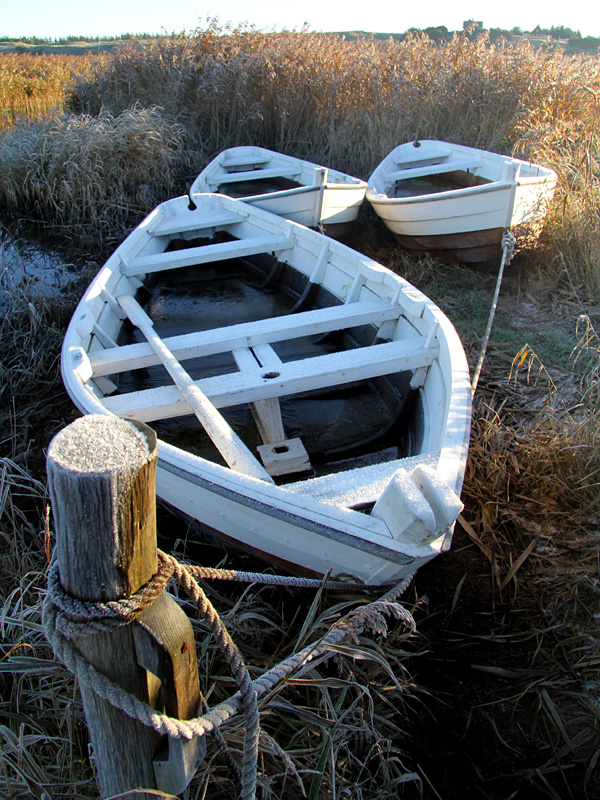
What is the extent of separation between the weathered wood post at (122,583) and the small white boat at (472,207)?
4.27m

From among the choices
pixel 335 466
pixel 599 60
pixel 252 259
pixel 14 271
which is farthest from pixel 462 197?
pixel 599 60

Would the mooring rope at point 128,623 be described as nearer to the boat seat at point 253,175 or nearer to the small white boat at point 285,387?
the small white boat at point 285,387

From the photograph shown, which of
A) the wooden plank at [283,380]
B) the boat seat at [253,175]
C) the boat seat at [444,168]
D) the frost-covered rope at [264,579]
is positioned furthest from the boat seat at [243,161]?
the frost-covered rope at [264,579]

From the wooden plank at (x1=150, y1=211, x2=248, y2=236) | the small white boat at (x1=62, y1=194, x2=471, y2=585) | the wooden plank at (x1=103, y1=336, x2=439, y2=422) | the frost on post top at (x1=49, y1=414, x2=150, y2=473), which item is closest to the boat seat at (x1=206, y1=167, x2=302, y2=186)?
the small white boat at (x1=62, y1=194, x2=471, y2=585)

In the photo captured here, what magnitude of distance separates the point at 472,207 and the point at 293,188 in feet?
6.78

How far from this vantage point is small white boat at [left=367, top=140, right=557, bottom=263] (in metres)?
4.42

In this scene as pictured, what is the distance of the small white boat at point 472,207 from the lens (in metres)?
4.42

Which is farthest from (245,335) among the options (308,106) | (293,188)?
(308,106)

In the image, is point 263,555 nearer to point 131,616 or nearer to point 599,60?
point 131,616

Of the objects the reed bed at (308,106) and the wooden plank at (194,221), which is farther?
the reed bed at (308,106)

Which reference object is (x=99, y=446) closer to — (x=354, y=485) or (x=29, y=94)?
(x=354, y=485)

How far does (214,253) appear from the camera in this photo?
4.25 metres

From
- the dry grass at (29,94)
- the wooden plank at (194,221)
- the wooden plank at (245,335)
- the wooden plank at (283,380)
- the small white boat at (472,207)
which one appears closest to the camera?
the wooden plank at (283,380)

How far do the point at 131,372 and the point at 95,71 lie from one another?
7881 millimetres
